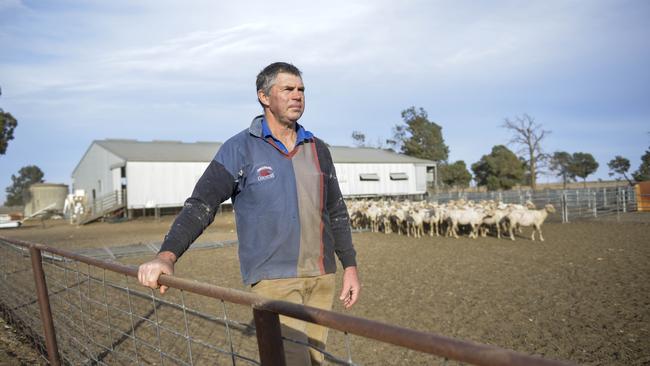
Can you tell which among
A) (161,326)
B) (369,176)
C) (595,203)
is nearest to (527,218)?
(595,203)

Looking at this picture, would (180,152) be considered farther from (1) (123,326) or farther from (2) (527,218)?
(1) (123,326)

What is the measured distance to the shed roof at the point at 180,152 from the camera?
34375 mm

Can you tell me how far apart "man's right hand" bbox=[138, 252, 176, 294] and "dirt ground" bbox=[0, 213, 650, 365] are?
3.26 metres

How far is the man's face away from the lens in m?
2.85

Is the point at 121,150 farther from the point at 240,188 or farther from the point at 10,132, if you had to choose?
the point at 240,188

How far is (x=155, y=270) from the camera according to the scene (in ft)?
7.84

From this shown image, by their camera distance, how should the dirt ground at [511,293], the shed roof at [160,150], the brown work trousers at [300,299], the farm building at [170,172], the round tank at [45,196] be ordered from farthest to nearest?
the round tank at [45,196], the shed roof at [160,150], the farm building at [170,172], the dirt ground at [511,293], the brown work trousers at [300,299]

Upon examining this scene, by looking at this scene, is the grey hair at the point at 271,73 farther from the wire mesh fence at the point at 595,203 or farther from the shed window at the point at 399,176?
the shed window at the point at 399,176

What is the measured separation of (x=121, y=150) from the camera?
35.8 m

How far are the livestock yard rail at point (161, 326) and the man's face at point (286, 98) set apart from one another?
3.73 feet

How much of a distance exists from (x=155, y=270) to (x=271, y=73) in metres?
1.32

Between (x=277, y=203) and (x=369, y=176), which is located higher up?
(x=369, y=176)

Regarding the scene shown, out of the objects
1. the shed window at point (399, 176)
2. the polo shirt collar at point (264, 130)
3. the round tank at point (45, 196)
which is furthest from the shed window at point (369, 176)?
the polo shirt collar at point (264, 130)

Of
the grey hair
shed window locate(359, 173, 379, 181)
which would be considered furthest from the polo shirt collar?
shed window locate(359, 173, 379, 181)
